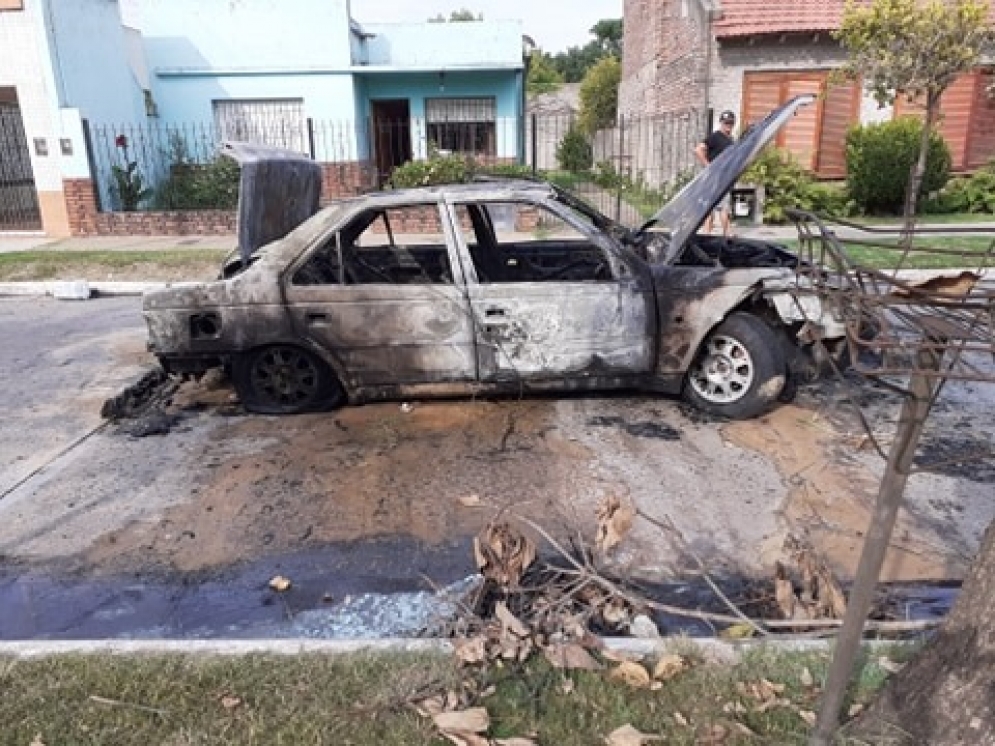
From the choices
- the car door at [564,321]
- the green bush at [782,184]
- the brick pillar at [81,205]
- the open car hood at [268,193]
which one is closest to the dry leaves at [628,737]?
the car door at [564,321]

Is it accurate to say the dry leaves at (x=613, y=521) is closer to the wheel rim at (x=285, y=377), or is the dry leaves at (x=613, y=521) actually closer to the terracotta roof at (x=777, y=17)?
the wheel rim at (x=285, y=377)

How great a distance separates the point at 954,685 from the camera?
84.8 inches

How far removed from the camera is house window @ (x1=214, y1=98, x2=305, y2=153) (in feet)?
61.2

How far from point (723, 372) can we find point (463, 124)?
53.6 ft

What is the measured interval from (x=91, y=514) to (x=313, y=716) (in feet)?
7.32

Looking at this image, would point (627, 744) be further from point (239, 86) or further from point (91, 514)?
point (239, 86)

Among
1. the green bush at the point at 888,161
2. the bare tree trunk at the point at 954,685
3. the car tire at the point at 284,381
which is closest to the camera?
the bare tree trunk at the point at 954,685

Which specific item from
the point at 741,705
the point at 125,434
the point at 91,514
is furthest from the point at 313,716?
the point at 125,434

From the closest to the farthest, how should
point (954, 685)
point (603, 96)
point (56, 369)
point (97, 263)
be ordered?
1. point (954, 685)
2. point (56, 369)
3. point (97, 263)
4. point (603, 96)

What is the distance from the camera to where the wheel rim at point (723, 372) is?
5027 millimetres

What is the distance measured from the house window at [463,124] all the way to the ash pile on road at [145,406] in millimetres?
14551

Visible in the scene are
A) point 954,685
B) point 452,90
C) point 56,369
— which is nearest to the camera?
point 954,685

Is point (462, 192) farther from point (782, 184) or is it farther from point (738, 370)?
point (782, 184)

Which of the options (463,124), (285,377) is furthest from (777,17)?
(285,377)
